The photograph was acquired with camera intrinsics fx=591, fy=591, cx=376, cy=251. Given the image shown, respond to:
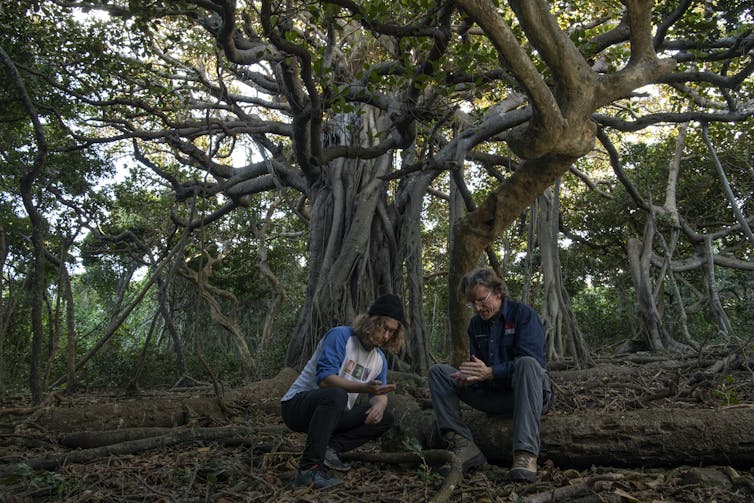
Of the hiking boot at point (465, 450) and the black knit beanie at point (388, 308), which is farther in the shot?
the black knit beanie at point (388, 308)

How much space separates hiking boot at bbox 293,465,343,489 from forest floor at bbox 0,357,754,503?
42mm

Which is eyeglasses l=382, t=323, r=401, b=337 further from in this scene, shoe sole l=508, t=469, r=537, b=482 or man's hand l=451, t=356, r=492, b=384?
shoe sole l=508, t=469, r=537, b=482

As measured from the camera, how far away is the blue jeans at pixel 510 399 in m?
2.90

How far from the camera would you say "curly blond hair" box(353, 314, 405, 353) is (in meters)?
3.23

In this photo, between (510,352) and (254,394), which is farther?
(254,394)

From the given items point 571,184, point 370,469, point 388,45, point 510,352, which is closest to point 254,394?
point 370,469

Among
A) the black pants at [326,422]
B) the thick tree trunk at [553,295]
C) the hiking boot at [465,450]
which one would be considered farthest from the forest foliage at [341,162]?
the hiking boot at [465,450]

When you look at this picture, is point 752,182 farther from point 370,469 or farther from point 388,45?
point 370,469

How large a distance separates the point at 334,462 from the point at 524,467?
1.05 metres

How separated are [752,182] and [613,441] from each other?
842cm

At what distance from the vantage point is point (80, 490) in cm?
292

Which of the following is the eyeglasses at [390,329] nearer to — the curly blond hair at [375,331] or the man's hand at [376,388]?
the curly blond hair at [375,331]

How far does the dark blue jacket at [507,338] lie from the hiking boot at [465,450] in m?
0.35

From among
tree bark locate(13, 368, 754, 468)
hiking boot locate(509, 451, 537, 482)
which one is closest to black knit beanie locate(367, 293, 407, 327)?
tree bark locate(13, 368, 754, 468)
